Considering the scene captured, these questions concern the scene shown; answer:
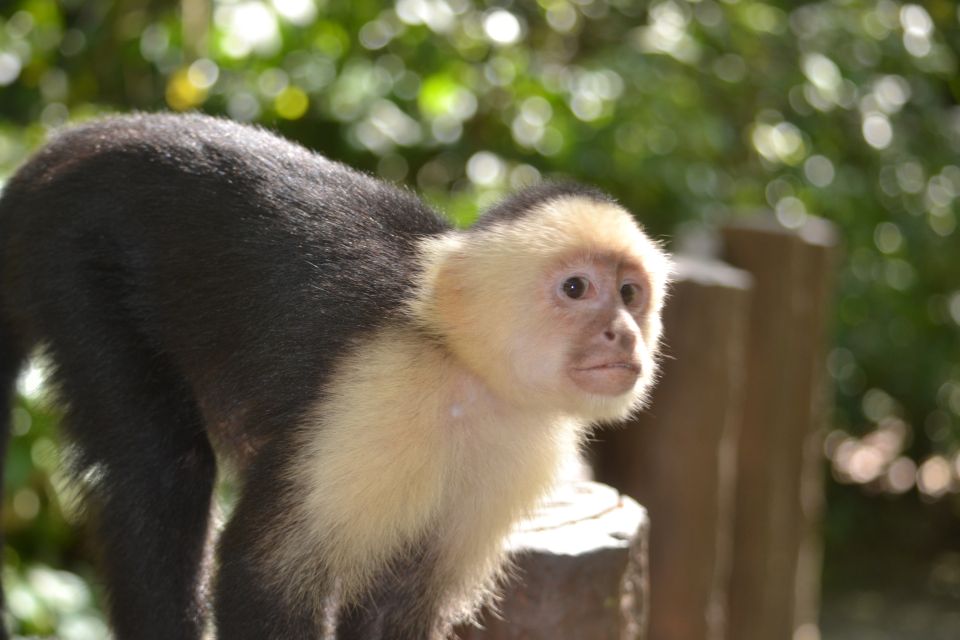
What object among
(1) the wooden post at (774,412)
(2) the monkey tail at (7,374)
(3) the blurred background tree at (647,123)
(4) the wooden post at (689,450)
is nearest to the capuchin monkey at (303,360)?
(2) the monkey tail at (7,374)

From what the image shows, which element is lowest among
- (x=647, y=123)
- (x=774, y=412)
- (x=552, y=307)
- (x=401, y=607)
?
(x=774, y=412)

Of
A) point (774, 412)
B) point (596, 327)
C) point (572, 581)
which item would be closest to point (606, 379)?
point (596, 327)

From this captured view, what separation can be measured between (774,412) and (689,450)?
85 cm

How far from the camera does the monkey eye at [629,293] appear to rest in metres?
2.57

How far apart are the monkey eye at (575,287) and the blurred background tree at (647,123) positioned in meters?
1.27

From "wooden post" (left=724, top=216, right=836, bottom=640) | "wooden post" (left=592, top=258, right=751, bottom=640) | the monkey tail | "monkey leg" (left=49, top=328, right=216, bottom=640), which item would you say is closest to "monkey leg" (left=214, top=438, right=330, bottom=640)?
"monkey leg" (left=49, top=328, right=216, bottom=640)

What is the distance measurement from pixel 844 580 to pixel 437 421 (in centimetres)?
604

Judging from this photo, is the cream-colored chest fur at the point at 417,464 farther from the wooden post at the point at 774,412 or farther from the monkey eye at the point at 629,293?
the wooden post at the point at 774,412

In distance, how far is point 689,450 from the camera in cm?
433

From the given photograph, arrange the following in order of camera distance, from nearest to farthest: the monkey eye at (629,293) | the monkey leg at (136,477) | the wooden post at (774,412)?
the monkey eye at (629,293), the monkey leg at (136,477), the wooden post at (774,412)

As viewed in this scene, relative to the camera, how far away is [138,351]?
9.21ft

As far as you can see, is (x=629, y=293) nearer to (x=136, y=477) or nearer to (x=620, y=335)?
(x=620, y=335)

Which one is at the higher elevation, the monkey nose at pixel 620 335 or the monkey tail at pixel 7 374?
the monkey nose at pixel 620 335

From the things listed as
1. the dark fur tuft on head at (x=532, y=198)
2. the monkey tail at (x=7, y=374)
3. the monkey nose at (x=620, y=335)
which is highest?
the dark fur tuft on head at (x=532, y=198)
